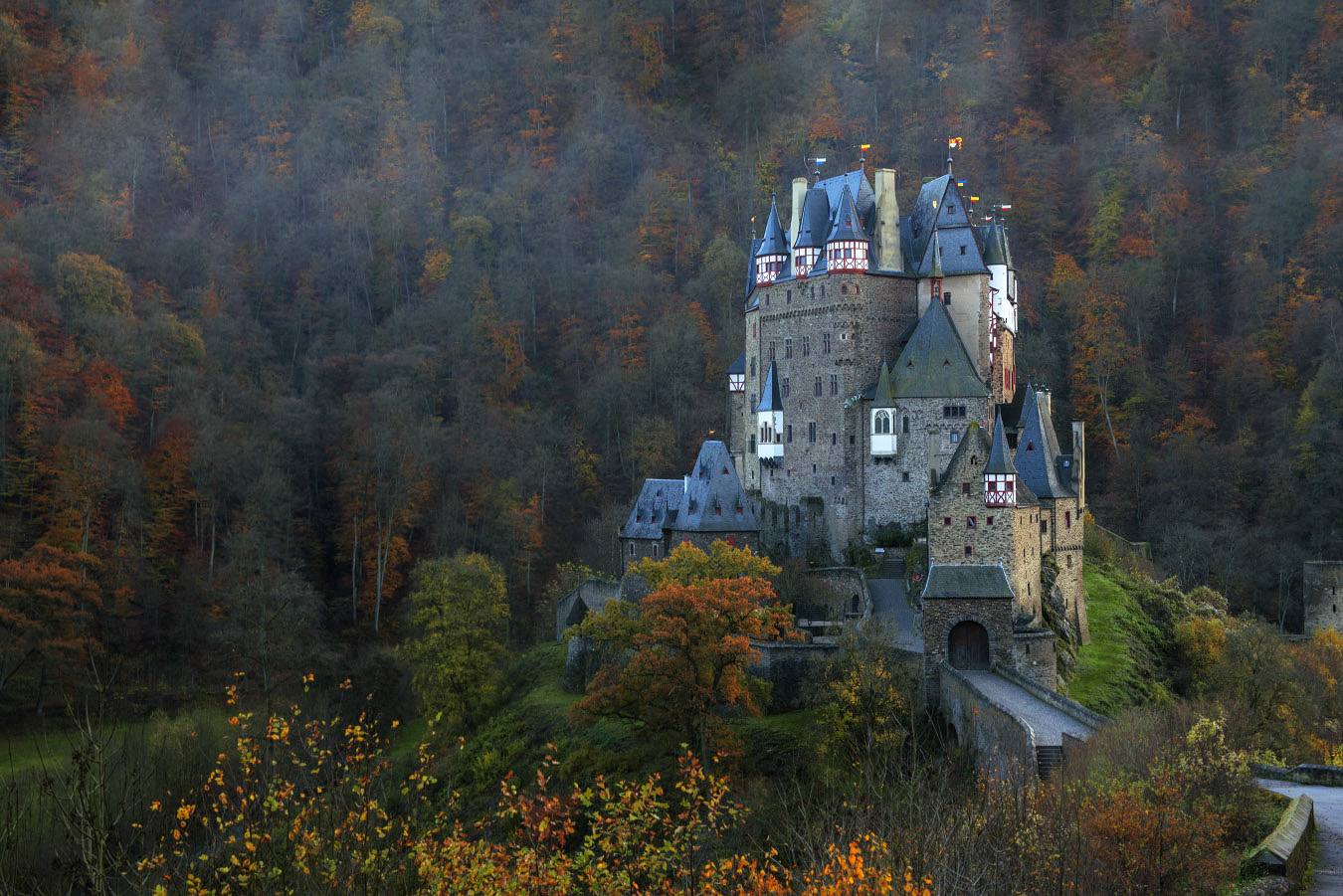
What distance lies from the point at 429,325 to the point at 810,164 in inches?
967

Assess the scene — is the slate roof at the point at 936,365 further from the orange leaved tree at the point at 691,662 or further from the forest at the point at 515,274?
the forest at the point at 515,274

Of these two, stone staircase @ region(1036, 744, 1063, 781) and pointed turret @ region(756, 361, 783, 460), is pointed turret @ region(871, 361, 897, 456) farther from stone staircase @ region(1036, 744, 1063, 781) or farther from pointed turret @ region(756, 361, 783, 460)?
stone staircase @ region(1036, 744, 1063, 781)

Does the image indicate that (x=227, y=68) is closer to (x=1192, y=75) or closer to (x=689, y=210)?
(x=689, y=210)

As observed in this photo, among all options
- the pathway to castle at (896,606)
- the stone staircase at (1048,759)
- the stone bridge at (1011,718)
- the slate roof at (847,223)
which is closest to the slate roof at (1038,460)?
the pathway to castle at (896,606)

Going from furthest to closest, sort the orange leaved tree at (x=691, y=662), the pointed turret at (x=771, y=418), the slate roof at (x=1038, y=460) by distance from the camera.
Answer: the pointed turret at (x=771, y=418), the slate roof at (x=1038, y=460), the orange leaved tree at (x=691, y=662)

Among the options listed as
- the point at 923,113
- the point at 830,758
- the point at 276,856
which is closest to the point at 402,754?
the point at 830,758

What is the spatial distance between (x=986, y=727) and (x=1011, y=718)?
1.91m

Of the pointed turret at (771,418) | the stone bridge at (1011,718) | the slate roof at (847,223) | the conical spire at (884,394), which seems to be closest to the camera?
A: the stone bridge at (1011,718)

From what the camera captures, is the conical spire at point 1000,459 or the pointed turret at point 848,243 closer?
the conical spire at point 1000,459

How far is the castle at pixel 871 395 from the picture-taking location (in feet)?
129

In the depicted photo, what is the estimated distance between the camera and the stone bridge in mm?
22781

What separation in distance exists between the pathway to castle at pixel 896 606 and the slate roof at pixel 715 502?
584 cm

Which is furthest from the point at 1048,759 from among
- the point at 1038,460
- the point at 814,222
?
the point at 814,222

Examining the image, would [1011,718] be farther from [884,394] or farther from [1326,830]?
[884,394]
